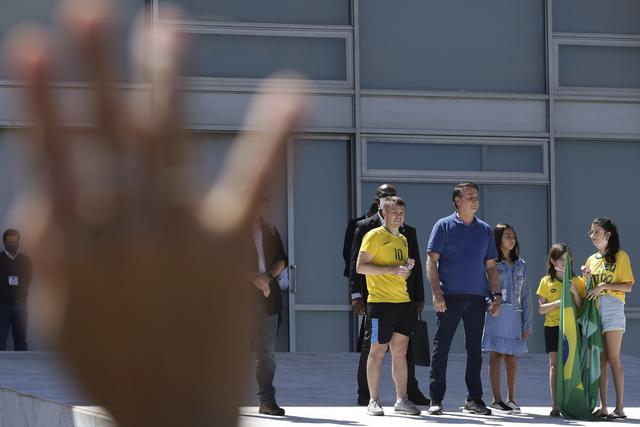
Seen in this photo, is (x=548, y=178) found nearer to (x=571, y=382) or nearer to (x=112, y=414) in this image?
(x=571, y=382)

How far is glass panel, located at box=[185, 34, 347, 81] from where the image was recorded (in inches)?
634

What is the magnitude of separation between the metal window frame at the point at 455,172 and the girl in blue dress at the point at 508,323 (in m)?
5.78

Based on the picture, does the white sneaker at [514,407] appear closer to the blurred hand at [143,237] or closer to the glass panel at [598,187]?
the glass panel at [598,187]

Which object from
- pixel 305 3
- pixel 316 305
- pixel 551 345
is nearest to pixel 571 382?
pixel 551 345

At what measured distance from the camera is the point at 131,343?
173 centimetres

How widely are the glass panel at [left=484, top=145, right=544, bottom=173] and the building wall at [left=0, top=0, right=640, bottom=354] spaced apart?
0.01 m

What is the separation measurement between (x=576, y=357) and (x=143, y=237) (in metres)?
8.67

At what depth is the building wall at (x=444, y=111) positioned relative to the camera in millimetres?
16109

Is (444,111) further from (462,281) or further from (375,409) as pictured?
(375,409)

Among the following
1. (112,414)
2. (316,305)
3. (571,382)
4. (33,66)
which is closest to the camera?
(33,66)

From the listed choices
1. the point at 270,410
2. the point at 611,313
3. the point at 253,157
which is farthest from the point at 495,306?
the point at 253,157

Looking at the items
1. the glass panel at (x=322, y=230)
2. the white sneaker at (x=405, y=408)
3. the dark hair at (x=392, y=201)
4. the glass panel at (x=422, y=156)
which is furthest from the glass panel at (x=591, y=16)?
the white sneaker at (x=405, y=408)

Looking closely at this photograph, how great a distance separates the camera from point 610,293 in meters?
10.3

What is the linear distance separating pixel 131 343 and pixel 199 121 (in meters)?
0.30
